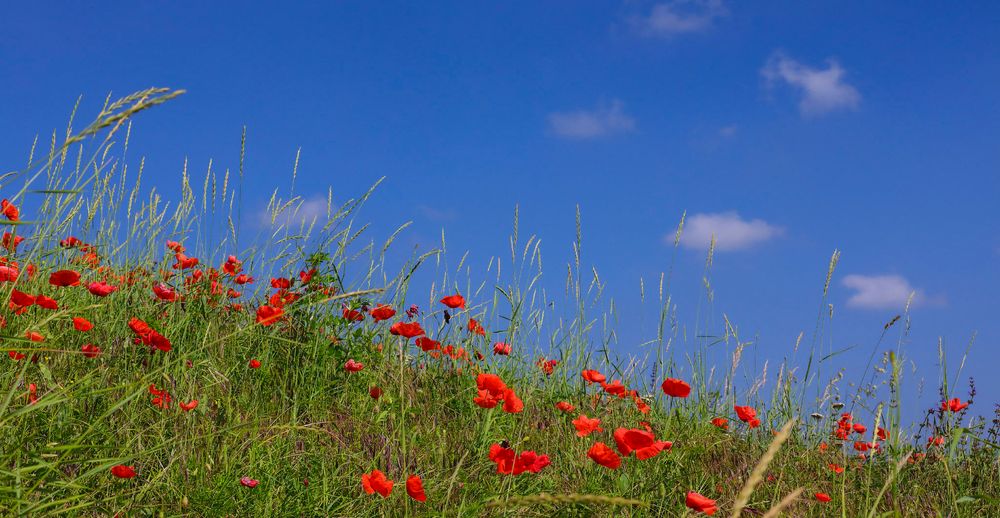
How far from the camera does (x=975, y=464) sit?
147 inches

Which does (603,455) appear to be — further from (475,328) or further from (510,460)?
(475,328)

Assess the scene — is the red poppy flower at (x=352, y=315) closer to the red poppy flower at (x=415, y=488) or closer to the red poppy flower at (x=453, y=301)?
the red poppy flower at (x=453, y=301)

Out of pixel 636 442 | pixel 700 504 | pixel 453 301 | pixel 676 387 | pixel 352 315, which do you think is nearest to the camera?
pixel 700 504

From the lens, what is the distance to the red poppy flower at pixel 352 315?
3.75 m

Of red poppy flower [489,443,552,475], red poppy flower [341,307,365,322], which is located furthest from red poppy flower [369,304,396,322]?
red poppy flower [489,443,552,475]

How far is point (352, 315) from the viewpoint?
12.4 ft

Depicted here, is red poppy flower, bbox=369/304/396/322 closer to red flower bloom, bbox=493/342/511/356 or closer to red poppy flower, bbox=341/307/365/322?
red poppy flower, bbox=341/307/365/322

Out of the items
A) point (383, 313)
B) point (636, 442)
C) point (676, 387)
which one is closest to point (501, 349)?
point (383, 313)

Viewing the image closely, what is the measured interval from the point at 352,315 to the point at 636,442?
76.7 inches

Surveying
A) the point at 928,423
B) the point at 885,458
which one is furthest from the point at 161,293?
the point at 928,423

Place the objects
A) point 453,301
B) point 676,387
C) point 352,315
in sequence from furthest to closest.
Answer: point 352,315
point 453,301
point 676,387

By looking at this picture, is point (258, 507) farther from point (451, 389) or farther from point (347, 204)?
point (347, 204)

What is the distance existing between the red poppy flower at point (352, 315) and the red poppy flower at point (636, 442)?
6.23ft

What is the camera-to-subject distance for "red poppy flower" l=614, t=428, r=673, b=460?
213cm
